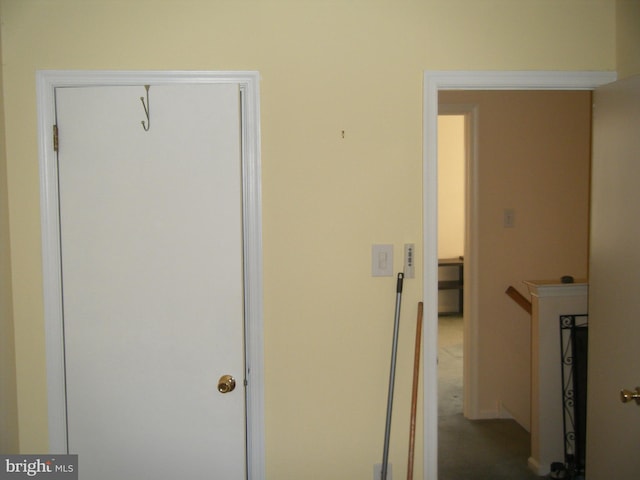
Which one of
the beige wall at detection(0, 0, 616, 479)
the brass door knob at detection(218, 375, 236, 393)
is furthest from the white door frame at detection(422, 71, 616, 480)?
the brass door knob at detection(218, 375, 236, 393)

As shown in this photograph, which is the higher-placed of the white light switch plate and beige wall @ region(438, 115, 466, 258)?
beige wall @ region(438, 115, 466, 258)

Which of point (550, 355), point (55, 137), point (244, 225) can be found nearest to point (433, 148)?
point (244, 225)

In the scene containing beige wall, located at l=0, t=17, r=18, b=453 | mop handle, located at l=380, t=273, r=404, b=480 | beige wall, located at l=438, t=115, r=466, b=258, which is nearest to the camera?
beige wall, located at l=0, t=17, r=18, b=453

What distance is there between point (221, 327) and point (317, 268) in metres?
0.42

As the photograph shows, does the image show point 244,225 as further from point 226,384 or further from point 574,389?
point 574,389

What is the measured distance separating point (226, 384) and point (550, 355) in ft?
6.15

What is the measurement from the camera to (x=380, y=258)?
1.92 metres

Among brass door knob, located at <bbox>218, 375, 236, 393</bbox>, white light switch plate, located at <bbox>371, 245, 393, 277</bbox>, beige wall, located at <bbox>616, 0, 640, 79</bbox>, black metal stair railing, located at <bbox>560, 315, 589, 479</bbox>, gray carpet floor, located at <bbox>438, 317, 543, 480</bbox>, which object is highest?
beige wall, located at <bbox>616, 0, 640, 79</bbox>

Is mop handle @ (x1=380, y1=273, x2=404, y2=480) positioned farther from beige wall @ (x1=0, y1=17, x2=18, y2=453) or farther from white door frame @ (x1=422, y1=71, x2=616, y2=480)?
beige wall @ (x1=0, y1=17, x2=18, y2=453)

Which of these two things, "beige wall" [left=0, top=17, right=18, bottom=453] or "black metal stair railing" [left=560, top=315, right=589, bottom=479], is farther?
"black metal stair railing" [left=560, top=315, right=589, bottom=479]

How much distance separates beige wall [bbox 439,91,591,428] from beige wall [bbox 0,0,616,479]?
4.72 ft

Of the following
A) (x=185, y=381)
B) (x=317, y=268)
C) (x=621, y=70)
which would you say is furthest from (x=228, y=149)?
(x=621, y=70)

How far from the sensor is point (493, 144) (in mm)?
3344

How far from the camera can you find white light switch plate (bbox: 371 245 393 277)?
1917 millimetres
